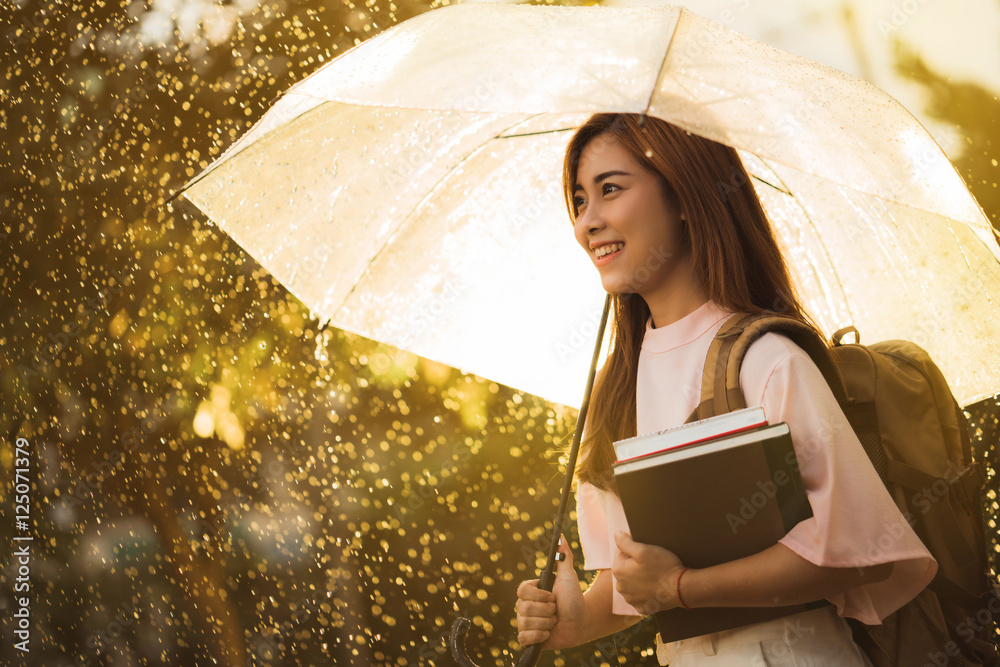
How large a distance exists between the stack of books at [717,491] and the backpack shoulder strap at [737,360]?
11 centimetres

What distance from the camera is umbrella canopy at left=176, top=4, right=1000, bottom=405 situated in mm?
880

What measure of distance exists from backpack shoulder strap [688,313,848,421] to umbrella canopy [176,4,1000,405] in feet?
0.68

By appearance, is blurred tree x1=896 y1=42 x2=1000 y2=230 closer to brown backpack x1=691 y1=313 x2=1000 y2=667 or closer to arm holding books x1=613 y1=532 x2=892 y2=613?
brown backpack x1=691 y1=313 x2=1000 y2=667

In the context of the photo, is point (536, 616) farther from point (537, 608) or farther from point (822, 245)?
point (822, 245)

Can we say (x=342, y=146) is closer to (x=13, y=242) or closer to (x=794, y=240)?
(x=794, y=240)

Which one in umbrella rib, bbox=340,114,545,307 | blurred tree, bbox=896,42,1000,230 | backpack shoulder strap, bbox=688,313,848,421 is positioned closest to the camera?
backpack shoulder strap, bbox=688,313,848,421

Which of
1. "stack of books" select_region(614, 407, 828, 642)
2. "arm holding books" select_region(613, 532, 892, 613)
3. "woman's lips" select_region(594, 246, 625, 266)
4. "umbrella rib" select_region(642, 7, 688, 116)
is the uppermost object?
"umbrella rib" select_region(642, 7, 688, 116)

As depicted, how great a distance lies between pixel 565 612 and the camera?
1.18 metres

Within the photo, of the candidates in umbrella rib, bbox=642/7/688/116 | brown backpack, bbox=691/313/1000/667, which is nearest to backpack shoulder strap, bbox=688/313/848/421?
brown backpack, bbox=691/313/1000/667

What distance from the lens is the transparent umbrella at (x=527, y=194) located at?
34.7 inches

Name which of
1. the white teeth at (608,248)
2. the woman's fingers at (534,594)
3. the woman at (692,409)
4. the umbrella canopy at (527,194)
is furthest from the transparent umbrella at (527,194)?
the woman's fingers at (534,594)

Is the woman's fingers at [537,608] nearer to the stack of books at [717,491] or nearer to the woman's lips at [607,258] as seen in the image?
the stack of books at [717,491]

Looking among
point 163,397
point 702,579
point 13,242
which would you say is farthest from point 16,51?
point 702,579

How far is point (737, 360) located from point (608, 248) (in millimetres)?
290
